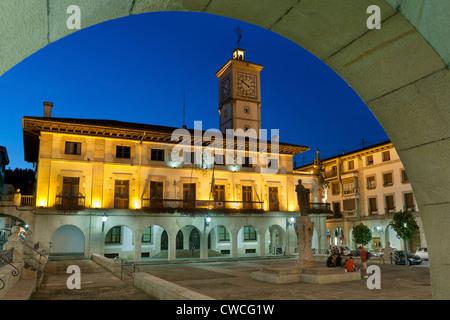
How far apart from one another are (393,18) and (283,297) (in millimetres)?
13078

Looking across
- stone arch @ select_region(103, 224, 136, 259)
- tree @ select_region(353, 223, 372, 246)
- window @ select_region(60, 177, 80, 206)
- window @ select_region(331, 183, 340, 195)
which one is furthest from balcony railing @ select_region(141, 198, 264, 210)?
window @ select_region(331, 183, 340, 195)

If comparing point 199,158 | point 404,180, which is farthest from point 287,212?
point 404,180

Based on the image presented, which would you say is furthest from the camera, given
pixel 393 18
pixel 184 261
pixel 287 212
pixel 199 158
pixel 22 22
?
pixel 287 212

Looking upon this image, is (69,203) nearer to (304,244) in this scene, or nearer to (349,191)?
(304,244)

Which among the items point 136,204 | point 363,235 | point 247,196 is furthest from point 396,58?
point 363,235

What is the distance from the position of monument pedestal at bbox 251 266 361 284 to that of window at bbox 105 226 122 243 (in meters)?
19.6

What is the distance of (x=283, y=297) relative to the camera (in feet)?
45.4

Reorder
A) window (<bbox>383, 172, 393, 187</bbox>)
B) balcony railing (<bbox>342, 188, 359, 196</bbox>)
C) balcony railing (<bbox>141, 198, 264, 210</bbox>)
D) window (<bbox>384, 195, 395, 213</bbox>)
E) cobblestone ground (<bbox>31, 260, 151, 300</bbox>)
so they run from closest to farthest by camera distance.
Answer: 1. cobblestone ground (<bbox>31, 260, 151, 300</bbox>)
2. balcony railing (<bbox>141, 198, 264, 210</bbox>)
3. window (<bbox>384, 195, 395, 213</bbox>)
4. window (<bbox>383, 172, 393, 187</bbox>)
5. balcony railing (<bbox>342, 188, 359, 196</bbox>)

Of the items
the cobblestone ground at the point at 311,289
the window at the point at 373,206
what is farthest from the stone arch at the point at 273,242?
the cobblestone ground at the point at 311,289

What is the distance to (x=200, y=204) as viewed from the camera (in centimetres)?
3512

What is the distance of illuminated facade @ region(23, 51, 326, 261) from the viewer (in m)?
30.3

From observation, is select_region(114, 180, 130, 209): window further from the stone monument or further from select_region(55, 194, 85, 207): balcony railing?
the stone monument

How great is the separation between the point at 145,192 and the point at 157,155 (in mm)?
3710
